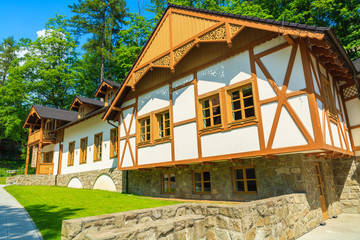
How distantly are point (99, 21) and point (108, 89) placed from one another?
1608 cm

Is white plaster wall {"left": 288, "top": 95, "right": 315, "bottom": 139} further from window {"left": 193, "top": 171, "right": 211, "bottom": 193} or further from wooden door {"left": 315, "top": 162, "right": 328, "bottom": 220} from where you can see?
window {"left": 193, "top": 171, "right": 211, "bottom": 193}

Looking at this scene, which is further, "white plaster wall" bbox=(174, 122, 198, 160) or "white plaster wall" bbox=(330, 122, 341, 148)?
"white plaster wall" bbox=(174, 122, 198, 160)

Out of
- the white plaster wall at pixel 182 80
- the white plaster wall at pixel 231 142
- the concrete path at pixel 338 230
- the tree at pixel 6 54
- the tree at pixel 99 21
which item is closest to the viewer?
the concrete path at pixel 338 230

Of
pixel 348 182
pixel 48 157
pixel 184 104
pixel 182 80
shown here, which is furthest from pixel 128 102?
pixel 48 157

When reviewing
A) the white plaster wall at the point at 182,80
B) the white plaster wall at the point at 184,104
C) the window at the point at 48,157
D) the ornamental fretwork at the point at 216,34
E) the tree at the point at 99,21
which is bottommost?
the window at the point at 48,157

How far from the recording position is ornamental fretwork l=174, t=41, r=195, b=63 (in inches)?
368

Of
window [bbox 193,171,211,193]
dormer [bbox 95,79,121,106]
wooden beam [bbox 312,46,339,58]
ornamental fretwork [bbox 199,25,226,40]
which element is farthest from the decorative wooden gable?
dormer [bbox 95,79,121,106]

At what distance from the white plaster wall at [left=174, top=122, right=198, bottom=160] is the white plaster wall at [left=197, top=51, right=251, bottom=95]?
5.03 ft

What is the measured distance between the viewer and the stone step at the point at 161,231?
11.2 feet

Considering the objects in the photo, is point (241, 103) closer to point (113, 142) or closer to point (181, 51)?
point (181, 51)

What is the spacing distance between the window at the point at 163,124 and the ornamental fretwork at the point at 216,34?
3.84 metres

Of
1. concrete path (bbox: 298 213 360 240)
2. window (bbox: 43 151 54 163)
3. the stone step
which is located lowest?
concrete path (bbox: 298 213 360 240)

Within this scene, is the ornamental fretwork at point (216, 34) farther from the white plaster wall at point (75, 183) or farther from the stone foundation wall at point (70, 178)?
the white plaster wall at point (75, 183)

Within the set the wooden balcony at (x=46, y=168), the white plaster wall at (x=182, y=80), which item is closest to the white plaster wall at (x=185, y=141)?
the white plaster wall at (x=182, y=80)
